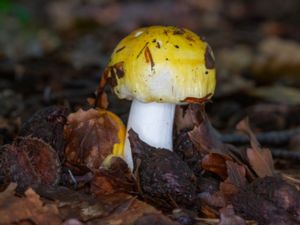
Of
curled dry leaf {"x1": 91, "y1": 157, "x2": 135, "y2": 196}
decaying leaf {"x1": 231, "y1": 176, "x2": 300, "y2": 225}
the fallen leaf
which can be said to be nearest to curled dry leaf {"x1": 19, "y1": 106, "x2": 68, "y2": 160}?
curled dry leaf {"x1": 91, "y1": 157, "x2": 135, "y2": 196}

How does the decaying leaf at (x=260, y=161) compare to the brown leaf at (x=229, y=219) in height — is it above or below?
above

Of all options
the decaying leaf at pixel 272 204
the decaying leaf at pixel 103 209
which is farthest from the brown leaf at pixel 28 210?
the decaying leaf at pixel 272 204

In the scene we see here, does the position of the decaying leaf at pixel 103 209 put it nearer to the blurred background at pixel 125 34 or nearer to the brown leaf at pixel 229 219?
the brown leaf at pixel 229 219

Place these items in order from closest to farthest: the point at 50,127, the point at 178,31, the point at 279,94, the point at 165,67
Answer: the point at 165,67 < the point at 178,31 < the point at 50,127 < the point at 279,94

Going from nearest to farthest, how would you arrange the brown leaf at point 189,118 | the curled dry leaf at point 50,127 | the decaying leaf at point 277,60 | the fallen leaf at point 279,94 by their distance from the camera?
the curled dry leaf at point 50,127 < the brown leaf at point 189,118 < the fallen leaf at point 279,94 < the decaying leaf at point 277,60

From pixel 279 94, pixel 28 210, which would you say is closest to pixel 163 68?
pixel 28 210

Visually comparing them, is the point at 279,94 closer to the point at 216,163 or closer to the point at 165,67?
the point at 216,163

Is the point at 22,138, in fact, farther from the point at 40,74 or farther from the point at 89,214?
the point at 40,74
